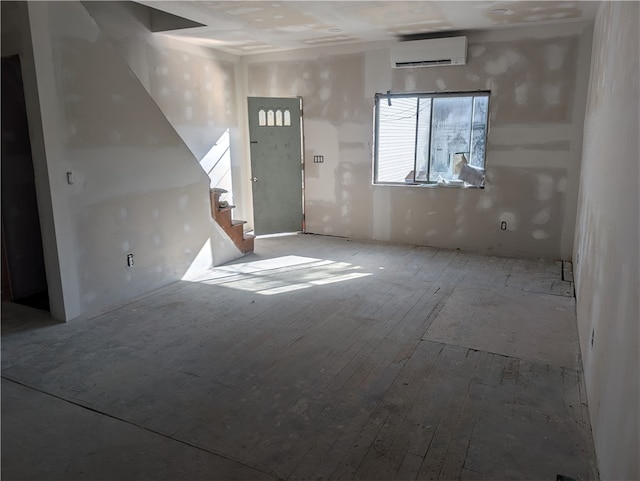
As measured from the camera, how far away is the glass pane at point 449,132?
6.87m

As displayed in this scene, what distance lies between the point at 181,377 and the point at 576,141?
15.7 ft

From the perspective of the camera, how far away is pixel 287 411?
249cm

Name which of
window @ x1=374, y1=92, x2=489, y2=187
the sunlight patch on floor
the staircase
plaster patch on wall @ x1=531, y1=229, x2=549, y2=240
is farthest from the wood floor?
window @ x1=374, y1=92, x2=489, y2=187

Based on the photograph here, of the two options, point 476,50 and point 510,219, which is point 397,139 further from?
point 510,219

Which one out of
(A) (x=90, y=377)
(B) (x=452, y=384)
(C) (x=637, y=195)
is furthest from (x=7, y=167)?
(C) (x=637, y=195)

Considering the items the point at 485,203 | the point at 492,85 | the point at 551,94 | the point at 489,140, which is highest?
the point at 492,85

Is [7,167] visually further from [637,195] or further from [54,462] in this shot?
[637,195]

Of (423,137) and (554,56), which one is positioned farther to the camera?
(423,137)

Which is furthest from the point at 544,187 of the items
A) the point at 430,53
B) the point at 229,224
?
the point at 229,224

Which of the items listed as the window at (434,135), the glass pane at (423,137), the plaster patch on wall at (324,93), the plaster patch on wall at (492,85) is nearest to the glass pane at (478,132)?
the window at (434,135)

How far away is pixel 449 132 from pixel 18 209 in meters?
5.74

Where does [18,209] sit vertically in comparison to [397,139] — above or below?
below

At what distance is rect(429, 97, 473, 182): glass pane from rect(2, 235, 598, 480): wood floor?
121 inches

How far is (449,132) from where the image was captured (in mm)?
7051
